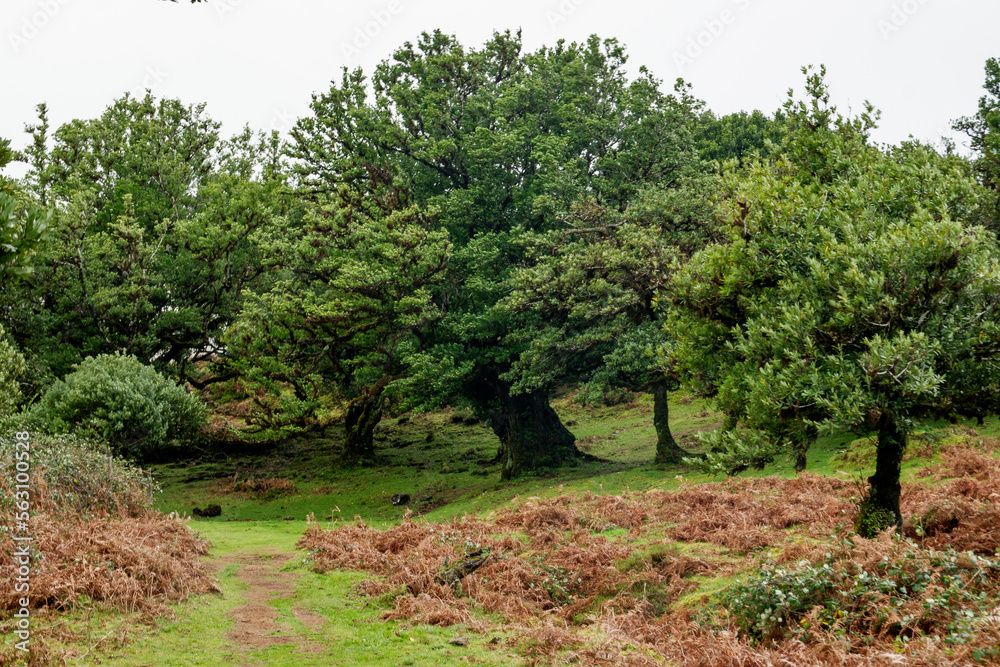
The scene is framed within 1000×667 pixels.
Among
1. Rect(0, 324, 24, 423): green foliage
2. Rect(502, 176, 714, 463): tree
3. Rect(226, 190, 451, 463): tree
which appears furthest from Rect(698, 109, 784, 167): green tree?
Rect(0, 324, 24, 423): green foliage

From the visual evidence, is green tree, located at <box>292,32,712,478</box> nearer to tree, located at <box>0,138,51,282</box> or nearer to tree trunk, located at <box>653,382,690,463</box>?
tree trunk, located at <box>653,382,690,463</box>

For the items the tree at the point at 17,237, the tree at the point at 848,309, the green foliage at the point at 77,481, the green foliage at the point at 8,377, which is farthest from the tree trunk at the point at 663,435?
the tree at the point at 17,237

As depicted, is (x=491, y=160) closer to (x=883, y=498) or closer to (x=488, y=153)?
(x=488, y=153)

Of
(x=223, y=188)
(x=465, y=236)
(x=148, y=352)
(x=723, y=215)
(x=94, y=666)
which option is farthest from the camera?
(x=223, y=188)

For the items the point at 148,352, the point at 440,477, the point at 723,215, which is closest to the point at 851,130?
the point at 723,215

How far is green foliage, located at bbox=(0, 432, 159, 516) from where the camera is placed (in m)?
15.4

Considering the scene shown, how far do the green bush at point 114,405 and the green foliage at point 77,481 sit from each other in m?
8.40

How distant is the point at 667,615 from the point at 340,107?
33592 mm

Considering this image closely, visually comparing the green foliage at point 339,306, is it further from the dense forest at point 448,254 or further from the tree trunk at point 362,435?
the tree trunk at point 362,435

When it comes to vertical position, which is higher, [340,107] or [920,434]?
[340,107]

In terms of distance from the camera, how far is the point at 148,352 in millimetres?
39062

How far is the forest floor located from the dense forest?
2846 millimetres

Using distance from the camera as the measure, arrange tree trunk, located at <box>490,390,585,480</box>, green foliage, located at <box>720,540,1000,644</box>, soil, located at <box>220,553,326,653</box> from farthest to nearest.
Result: tree trunk, located at <box>490,390,585,480</box> → soil, located at <box>220,553,326,653</box> → green foliage, located at <box>720,540,1000,644</box>

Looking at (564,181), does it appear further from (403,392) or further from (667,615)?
(667,615)
